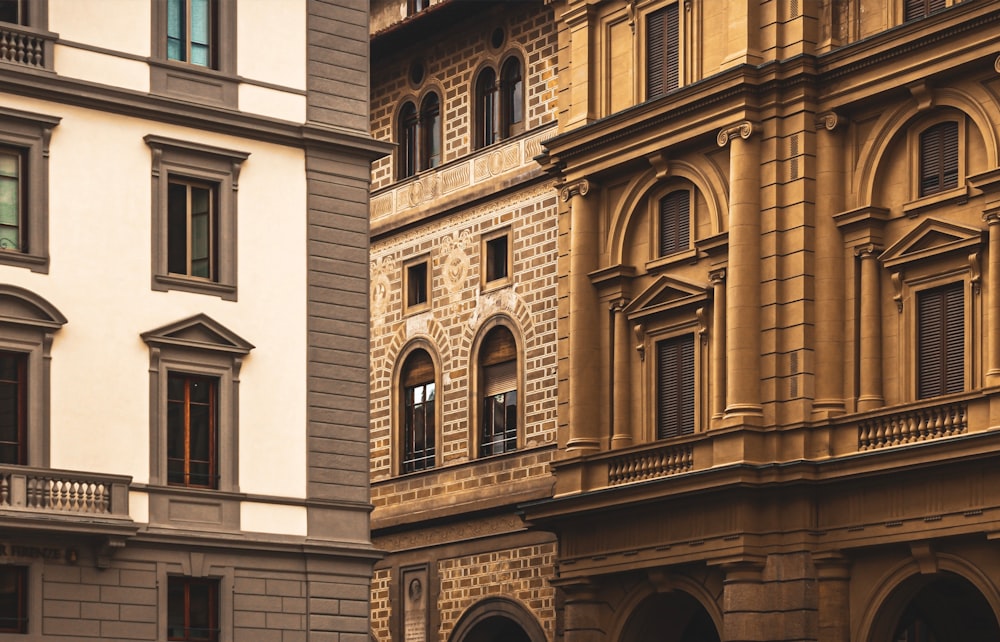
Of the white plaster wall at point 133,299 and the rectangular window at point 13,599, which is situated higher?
the white plaster wall at point 133,299

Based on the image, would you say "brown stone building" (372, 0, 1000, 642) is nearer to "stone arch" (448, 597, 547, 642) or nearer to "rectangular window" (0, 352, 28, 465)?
"stone arch" (448, 597, 547, 642)

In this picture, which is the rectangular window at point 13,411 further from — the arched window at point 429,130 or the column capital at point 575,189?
the arched window at point 429,130

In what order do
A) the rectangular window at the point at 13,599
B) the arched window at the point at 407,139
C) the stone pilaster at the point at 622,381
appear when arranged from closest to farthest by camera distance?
the rectangular window at the point at 13,599 → the stone pilaster at the point at 622,381 → the arched window at the point at 407,139

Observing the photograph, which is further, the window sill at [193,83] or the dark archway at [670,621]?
the dark archway at [670,621]

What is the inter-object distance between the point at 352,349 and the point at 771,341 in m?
8.08

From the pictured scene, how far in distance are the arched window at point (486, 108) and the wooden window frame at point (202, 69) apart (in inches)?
547

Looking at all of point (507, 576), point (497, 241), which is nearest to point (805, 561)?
point (507, 576)

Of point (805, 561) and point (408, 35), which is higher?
point (408, 35)

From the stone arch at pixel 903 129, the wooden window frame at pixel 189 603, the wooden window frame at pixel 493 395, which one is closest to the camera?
the wooden window frame at pixel 189 603

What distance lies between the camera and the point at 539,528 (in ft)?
150

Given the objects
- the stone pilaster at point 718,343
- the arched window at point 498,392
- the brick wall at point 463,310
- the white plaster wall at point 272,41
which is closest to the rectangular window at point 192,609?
the white plaster wall at point 272,41

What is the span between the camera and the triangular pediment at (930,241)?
38103 mm

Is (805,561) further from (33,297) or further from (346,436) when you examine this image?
(33,297)

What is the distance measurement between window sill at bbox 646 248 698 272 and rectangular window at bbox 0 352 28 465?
1438 cm
